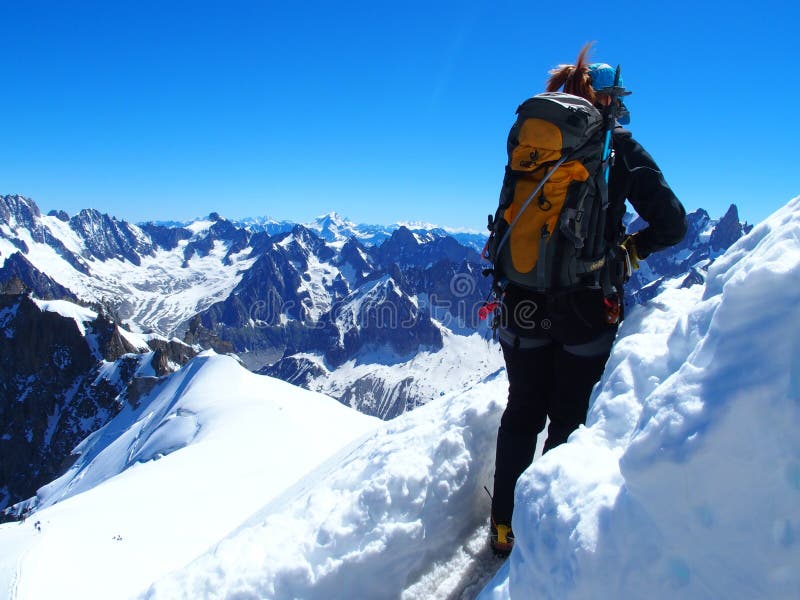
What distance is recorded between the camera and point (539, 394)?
4910 mm

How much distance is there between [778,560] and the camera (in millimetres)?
2256

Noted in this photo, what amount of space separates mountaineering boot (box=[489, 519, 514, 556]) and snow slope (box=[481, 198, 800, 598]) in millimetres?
1843

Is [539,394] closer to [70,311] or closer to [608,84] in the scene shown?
[608,84]

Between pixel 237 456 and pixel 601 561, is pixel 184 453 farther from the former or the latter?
pixel 601 561

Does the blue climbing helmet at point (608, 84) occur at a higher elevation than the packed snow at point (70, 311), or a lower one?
lower

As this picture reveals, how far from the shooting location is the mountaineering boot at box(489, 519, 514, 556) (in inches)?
202

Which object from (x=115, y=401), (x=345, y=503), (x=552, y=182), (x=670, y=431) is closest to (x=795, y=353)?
(x=670, y=431)

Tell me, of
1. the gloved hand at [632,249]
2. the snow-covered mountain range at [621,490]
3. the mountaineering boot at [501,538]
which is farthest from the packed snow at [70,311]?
the gloved hand at [632,249]

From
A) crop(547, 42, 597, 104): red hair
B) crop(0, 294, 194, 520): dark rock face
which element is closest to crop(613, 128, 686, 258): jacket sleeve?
crop(547, 42, 597, 104): red hair

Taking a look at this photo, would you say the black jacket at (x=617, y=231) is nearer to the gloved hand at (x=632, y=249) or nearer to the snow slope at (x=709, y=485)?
the gloved hand at (x=632, y=249)

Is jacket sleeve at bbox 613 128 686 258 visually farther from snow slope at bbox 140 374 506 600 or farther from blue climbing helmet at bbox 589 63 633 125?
snow slope at bbox 140 374 506 600

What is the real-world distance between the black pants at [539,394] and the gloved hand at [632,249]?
0.75 meters

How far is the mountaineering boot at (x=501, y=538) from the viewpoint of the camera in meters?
5.12

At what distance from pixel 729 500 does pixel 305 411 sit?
40.2m
